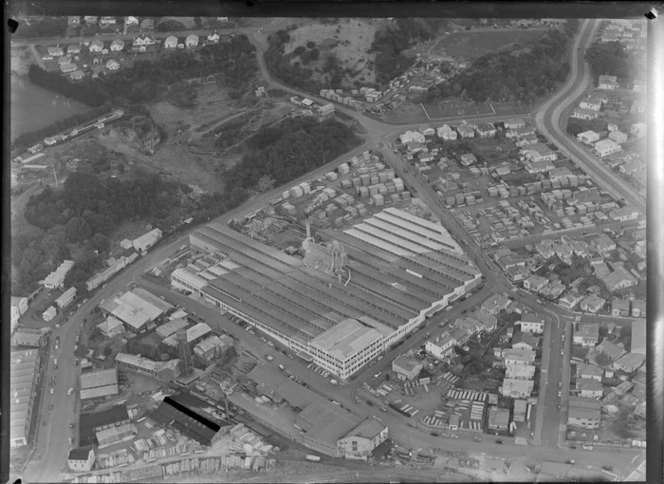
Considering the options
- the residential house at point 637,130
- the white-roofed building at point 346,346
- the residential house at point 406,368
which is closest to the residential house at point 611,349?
the residential house at point 406,368

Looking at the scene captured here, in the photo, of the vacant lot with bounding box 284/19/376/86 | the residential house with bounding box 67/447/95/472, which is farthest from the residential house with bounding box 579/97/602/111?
the residential house with bounding box 67/447/95/472

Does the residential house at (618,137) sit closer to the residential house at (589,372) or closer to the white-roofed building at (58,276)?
the residential house at (589,372)

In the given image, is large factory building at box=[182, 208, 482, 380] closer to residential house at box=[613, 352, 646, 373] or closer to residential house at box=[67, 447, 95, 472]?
residential house at box=[613, 352, 646, 373]

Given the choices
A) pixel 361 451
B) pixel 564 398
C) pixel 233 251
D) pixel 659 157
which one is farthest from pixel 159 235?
pixel 659 157

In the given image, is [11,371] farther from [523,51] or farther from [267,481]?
[523,51]

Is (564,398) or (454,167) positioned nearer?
(564,398)
